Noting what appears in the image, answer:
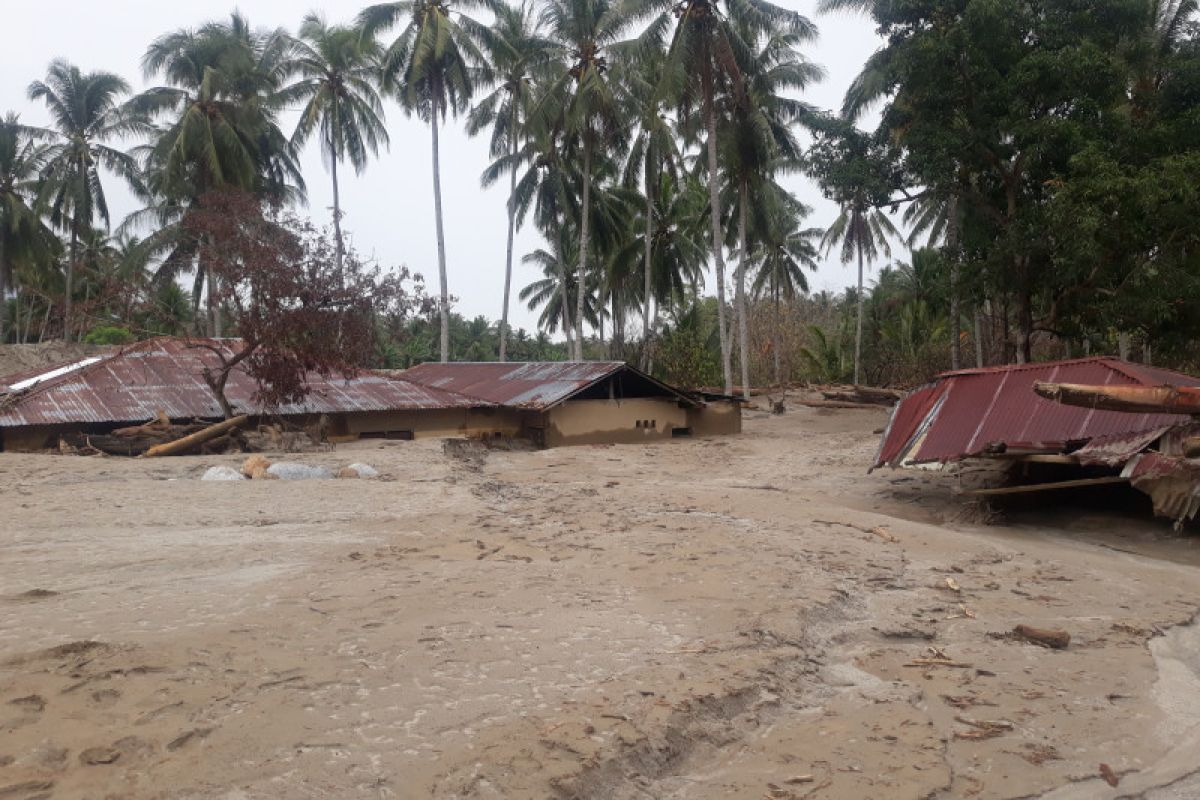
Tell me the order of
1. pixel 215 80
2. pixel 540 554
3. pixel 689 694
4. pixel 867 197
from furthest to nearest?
pixel 215 80 → pixel 867 197 → pixel 540 554 → pixel 689 694

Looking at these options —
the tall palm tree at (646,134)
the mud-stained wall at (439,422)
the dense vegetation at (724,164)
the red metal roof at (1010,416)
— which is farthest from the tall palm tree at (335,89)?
the red metal roof at (1010,416)

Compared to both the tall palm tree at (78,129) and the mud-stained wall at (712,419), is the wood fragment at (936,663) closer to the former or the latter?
the mud-stained wall at (712,419)

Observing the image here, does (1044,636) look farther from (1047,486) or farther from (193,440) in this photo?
(193,440)

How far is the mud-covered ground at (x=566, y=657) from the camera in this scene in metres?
4.09

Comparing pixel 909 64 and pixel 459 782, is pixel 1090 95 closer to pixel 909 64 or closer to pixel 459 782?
pixel 909 64

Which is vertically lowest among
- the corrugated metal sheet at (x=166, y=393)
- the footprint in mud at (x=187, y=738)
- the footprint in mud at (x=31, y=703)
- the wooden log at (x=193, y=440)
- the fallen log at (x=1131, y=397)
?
the footprint in mud at (x=187, y=738)

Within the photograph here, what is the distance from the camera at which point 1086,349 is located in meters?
29.8

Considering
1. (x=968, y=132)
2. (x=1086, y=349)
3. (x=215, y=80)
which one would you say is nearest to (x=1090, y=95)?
(x=968, y=132)

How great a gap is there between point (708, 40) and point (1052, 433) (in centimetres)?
1593

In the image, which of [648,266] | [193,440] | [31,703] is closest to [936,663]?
Answer: [31,703]

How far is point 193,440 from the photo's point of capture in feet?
53.8

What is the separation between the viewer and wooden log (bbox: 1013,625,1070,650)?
621 cm

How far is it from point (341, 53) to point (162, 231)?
841 centimetres

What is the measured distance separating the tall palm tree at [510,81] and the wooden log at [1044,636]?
959 inches
